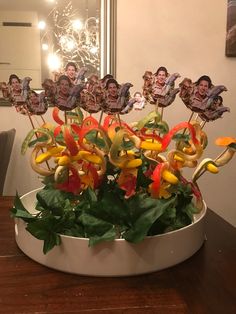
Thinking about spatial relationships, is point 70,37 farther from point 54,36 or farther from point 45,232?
point 45,232

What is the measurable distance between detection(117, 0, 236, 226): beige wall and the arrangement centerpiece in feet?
3.80

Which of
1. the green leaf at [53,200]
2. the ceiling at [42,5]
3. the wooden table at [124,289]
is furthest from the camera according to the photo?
the ceiling at [42,5]

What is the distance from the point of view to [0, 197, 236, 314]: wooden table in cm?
56

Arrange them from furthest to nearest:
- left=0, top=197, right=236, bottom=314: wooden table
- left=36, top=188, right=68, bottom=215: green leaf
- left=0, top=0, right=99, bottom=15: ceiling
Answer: left=0, top=0, right=99, bottom=15: ceiling → left=36, top=188, right=68, bottom=215: green leaf → left=0, top=197, right=236, bottom=314: wooden table

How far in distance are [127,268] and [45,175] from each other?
289 mm

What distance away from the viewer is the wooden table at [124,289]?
0.56 metres

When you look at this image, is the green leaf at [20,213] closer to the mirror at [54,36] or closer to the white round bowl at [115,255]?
the white round bowl at [115,255]

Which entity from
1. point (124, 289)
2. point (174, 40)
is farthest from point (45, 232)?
point (174, 40)

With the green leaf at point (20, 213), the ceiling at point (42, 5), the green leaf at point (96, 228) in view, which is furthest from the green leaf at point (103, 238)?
the ceiling at point (42, 5)

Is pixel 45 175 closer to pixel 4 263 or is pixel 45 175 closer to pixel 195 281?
pixel 4 263

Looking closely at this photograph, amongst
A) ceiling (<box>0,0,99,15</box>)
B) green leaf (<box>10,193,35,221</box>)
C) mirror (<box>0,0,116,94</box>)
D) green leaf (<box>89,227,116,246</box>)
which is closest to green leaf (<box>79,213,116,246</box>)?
green leaf (<box>89,227,116,246</box>)

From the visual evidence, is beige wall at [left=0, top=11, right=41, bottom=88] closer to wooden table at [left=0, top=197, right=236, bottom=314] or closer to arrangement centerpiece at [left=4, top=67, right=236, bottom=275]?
arrangement centerpiece at [left=4, top=67, right=236, bottom=275]

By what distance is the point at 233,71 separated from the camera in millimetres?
1972

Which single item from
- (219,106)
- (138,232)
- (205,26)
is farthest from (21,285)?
(205,26)
